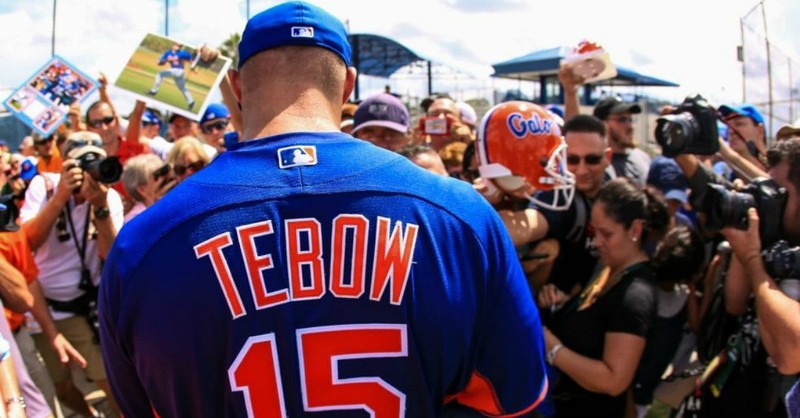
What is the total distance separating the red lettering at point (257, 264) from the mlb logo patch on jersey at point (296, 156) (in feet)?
0.40

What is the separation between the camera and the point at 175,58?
14.8 feet

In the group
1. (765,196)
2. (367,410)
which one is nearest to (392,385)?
(367,410)

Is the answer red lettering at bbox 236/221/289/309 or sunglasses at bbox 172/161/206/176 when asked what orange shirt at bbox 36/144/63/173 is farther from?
red lettering at bbox 236/221/289/309

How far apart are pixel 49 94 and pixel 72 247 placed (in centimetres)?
260

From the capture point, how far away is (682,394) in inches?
131

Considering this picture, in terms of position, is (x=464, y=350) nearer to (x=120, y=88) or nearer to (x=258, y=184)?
(x=258, y=184)

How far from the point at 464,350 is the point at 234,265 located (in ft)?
1.67

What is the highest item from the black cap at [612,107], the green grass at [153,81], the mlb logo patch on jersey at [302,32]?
the green grass at [153,81]

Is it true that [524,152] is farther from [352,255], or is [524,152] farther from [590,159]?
[352,255]

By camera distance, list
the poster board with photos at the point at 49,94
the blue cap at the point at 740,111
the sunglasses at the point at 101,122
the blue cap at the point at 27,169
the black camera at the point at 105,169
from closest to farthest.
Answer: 1. the black camera at the point at 105,169
2. the blue cap at the point at 740,111
3. the sunglasses at the point at 101,122
4. the poster board with photos at the point at 49,94
5. the blue cap at the point at 27,169

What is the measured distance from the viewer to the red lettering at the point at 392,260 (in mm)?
1369

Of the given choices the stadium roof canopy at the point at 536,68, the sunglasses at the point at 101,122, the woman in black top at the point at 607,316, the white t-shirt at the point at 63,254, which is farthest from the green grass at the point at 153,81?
the stadium roof canopy at the point at 536,68

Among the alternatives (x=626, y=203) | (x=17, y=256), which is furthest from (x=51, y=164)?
(x=626, y=203)

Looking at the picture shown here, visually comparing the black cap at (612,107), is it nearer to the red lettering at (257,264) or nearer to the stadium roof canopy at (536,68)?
the red lettering at (257,264)
